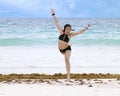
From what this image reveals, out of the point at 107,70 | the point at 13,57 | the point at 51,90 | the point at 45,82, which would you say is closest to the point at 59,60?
the point at 13,57

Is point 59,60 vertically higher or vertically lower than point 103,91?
higher

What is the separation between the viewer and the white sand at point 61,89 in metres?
6.84

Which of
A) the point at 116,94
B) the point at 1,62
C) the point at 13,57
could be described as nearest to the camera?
the point at 116,94

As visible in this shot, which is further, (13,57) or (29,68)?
(13,57)

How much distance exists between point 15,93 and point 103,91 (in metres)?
1.67

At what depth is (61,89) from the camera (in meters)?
7.27

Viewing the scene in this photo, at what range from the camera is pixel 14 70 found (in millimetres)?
11602

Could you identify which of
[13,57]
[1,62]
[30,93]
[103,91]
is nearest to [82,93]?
[103,91]

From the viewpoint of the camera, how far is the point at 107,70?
11.7 m

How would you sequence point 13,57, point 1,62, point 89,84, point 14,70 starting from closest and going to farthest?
point 89,84
point 14,70
point 1,62
point 13,57

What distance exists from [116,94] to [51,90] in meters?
1.25

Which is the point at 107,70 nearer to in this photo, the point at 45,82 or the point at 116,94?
the point at 45,82

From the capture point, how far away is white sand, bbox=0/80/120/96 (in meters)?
6.84

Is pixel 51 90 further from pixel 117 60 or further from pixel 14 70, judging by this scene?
pixel 117 60
